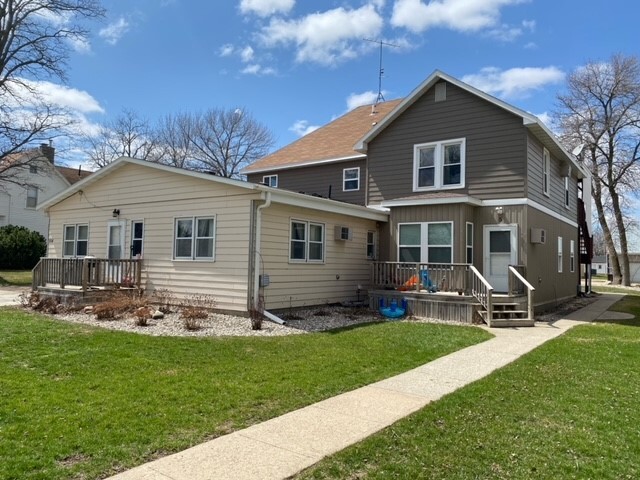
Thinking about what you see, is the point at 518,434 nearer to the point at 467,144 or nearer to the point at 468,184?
the point at 468,184

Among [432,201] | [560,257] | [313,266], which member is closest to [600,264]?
[560,257]

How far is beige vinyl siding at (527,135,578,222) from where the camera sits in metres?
13.6

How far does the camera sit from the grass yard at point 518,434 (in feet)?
11.6

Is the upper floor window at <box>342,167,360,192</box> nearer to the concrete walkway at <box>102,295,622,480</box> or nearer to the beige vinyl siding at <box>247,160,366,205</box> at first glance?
the beige vinyl siding at <box>247,160,366,205</box>

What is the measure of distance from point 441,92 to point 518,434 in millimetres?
12528

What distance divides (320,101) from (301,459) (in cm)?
2507

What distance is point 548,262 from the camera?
15.6m

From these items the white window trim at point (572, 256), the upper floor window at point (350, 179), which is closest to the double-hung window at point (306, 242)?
the upper floor window at point (350, 179)

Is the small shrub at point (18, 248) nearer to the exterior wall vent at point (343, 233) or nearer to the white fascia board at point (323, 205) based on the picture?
the exterior wall vent at point (343, 233)

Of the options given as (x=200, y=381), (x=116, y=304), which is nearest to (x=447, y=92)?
(x=116, y=304)

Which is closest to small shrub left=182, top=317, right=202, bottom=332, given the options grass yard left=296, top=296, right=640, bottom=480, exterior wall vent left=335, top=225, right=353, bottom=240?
exterior wall vent left=335, top=225, right=353, bottom=240

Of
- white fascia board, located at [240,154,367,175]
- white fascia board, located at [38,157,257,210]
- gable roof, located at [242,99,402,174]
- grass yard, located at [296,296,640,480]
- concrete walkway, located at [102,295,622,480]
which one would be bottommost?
concrete walkway, located at [102,295,622,480]

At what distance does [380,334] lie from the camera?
9531 mm

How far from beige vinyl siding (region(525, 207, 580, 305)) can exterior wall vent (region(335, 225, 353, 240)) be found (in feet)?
16.8
